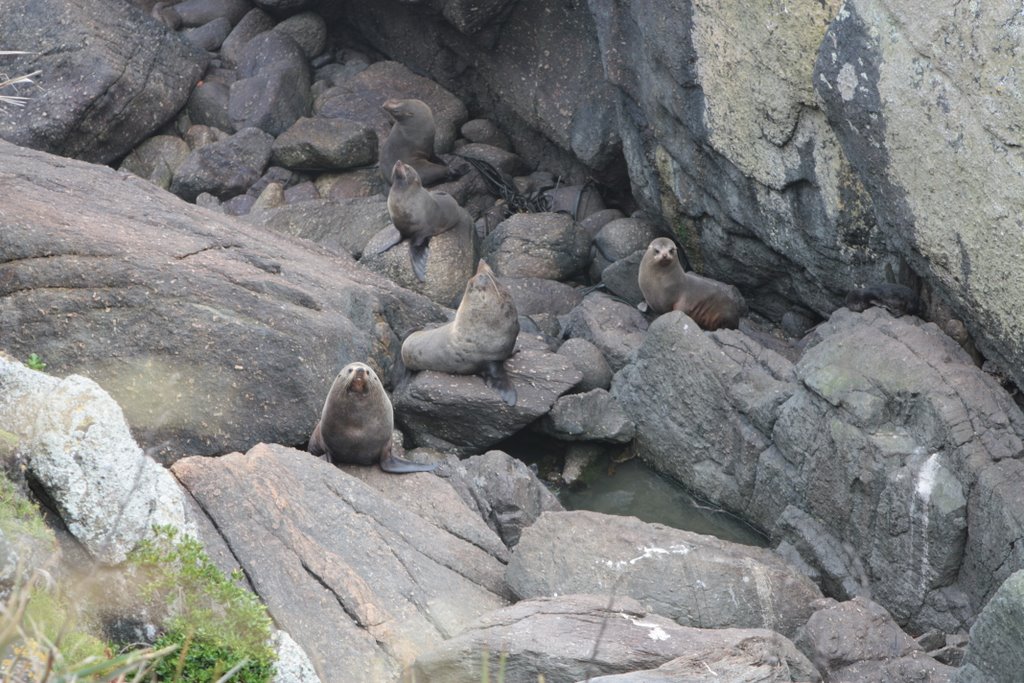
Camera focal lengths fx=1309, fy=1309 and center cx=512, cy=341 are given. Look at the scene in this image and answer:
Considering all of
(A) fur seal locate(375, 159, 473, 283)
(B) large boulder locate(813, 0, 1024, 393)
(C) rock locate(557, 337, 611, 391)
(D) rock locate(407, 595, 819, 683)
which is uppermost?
(B) large boulder locate(813, 0, 1024, 393)

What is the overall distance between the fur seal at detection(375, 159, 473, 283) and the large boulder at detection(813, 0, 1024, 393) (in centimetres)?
482

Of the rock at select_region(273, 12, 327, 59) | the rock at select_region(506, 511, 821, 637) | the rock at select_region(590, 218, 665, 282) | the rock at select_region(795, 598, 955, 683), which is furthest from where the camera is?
the rock at select_region(273, 12, 327, 59)

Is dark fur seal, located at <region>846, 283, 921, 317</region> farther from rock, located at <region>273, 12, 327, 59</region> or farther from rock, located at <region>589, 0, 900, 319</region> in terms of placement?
rock, located at <region>273, 12, 327, 59</region>

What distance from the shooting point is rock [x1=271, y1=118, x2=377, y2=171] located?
16.0 meters

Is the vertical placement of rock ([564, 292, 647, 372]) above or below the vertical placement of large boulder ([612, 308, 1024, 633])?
below

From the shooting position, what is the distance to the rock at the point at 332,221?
46.8ft

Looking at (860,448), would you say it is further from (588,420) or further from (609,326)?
(609,326)

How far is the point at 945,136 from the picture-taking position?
873 cm

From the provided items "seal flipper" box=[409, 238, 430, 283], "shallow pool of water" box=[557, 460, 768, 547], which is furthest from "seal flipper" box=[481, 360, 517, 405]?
"seal flipper" box=[409, 238, 430, 283]

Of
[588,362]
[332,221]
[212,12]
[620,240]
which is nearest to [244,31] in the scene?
[212,12]

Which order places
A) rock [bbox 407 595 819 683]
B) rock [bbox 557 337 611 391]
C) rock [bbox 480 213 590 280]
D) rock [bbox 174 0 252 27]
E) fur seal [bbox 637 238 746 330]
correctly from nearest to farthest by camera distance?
rock [bbox 407 595 819 683]
rock [bbox 557 337 611 391]
fur seal [bbox 637 238 746 330]
rock [bbox 480 213 590 280]
rock [bbox 174 0 252 27]

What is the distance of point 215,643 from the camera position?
18.5 feet

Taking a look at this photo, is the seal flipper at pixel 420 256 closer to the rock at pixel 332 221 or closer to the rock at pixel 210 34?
the rock at pixel 332 221

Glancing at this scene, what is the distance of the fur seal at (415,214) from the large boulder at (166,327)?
3154 mm
